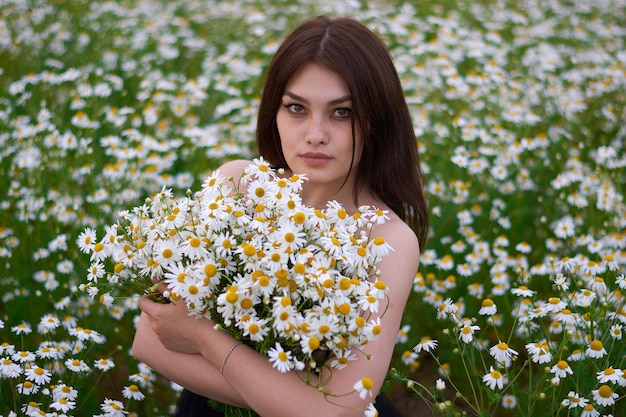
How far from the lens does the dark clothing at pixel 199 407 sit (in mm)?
1840

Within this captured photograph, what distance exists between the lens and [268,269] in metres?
1.37

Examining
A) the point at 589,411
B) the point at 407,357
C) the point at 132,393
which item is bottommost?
the point at 407,357

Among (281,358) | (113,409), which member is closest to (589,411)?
(281,358)

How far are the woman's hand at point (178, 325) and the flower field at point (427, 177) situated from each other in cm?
40

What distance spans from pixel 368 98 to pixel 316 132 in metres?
0.21

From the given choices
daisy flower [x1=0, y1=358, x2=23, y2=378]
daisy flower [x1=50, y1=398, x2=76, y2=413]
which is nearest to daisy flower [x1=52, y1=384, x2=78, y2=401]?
daisy flower [x1=50, y1=398, x2=76, y2=413]

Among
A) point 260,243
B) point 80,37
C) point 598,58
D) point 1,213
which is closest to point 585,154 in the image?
point 598,58

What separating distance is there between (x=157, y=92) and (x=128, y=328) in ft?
6.36

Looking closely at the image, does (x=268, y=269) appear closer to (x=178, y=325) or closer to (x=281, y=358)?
(x=281, y=358)

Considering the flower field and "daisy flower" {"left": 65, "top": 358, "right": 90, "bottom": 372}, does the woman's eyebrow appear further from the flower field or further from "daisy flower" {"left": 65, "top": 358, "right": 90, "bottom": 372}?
"daisy flower" {"left": 65, "top": 358, "right": 90, "bottom": 372}

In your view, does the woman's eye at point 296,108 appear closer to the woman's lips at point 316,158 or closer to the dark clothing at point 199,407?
the woman's lips at point 316,158

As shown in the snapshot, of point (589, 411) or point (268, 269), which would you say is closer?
point (268, 269)

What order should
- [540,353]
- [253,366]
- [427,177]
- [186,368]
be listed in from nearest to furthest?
[253,366]
[186,368]
[540,353]
[427,177]

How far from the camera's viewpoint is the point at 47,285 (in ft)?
8.16
